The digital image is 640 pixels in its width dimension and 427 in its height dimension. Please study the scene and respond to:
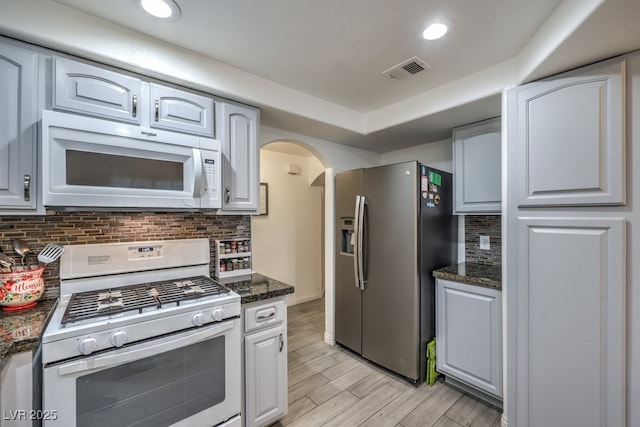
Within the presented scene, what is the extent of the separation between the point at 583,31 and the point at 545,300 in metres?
1.30

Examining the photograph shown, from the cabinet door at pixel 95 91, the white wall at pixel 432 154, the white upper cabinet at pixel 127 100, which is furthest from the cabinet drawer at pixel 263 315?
the white wall at pixel 432 154

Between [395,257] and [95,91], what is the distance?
2.27 m

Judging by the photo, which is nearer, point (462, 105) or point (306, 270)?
point (462, 105)

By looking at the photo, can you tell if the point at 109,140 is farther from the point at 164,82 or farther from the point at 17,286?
the point at 17,286

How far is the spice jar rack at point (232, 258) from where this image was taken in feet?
6.73

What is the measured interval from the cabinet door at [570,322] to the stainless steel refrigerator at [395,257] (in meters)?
0.70

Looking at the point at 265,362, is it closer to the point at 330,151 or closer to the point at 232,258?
the point at 232,258

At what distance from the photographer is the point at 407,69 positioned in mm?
1854

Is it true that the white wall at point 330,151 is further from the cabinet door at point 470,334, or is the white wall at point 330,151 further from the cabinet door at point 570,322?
the cabinet door at point 570,322

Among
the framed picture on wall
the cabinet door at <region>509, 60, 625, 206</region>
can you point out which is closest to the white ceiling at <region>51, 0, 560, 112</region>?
the cabinet door at <region>509, 60, 625, 206</region>

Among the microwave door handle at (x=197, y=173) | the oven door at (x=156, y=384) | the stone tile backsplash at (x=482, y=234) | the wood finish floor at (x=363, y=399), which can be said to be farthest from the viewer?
the stone tile backsplash at (x=482, y=234)

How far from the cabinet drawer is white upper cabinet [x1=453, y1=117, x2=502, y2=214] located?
179 centimetres

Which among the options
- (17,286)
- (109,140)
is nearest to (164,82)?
(109,140)

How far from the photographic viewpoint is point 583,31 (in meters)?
1.13
